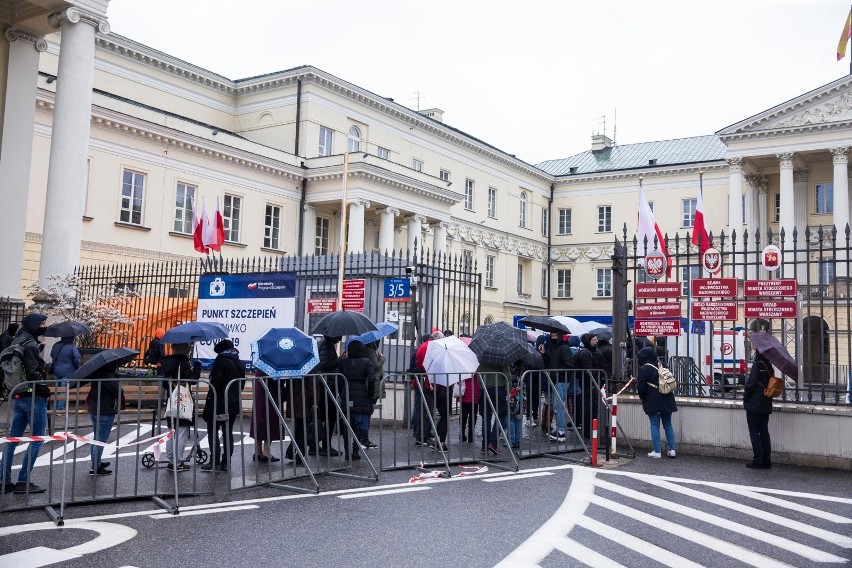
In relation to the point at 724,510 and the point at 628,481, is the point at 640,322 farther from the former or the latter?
the point at 724,510

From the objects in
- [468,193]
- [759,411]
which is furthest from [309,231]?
[759,411]

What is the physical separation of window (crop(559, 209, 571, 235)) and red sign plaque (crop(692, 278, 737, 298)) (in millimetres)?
43582

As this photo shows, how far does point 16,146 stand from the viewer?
19.5 metres

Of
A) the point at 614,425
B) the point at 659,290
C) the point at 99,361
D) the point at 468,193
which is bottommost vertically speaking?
the point at 614,425

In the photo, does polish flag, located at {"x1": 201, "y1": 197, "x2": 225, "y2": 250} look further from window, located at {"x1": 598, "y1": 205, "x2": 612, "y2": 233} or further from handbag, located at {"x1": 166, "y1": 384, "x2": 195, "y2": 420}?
window, located at {"x1": 598, "y1": 205, "x2": 612, "y2": 233}

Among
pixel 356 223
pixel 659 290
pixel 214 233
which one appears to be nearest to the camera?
pixel 659 290

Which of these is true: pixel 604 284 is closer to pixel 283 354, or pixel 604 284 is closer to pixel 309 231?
pixel 309 231

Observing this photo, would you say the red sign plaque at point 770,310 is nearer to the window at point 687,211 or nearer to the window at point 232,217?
the window at point 232,217

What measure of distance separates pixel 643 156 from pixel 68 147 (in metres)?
46.5

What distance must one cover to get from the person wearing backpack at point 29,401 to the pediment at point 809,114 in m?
43.5

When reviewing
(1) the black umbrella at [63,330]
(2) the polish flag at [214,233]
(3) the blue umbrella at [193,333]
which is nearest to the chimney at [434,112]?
(2) the polish flag at [214,233]

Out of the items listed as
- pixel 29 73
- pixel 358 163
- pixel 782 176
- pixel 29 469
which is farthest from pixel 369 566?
pixel 782 176

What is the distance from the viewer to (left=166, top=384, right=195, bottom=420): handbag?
30.9 feet

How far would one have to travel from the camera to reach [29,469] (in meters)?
8.20
